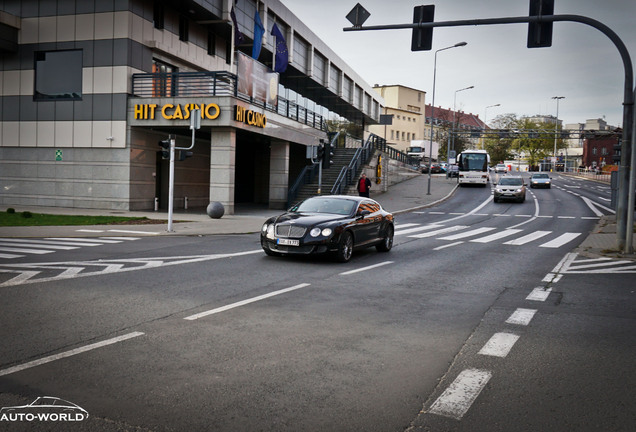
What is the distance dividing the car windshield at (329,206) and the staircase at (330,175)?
15444 millimetres

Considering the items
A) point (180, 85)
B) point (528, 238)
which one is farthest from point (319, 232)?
point (180, 85)

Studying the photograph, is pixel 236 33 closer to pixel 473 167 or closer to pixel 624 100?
pixel 624 100

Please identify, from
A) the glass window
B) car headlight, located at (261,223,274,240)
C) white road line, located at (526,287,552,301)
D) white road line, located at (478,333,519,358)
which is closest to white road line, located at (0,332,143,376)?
white road line, located at (478,333,519,358)

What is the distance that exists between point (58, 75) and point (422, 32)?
2015 cm

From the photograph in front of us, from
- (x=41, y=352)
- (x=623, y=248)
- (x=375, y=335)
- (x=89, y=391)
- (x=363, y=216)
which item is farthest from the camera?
(x=623, y=248)

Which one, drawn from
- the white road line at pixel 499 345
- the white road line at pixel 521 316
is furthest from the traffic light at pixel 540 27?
the white road line at pixel 499 345

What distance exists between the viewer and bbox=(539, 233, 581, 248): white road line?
1774 centimetres

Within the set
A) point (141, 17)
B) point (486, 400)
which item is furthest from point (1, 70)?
point (486, 400)

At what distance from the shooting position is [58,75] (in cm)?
2741

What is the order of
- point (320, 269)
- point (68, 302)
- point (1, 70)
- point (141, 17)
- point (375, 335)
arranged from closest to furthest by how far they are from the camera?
1. point (375, 335)
2. point (68, 302)
3. point (320, 269)
4. point (141, 17)
5. point (1, 70)

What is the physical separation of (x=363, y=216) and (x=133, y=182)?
52.8 feet

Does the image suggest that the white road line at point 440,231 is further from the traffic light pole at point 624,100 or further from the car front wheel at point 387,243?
the traffic light pole at point 624,100

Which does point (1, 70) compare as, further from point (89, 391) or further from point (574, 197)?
point (574, 197)

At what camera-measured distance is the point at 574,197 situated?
44812mm
